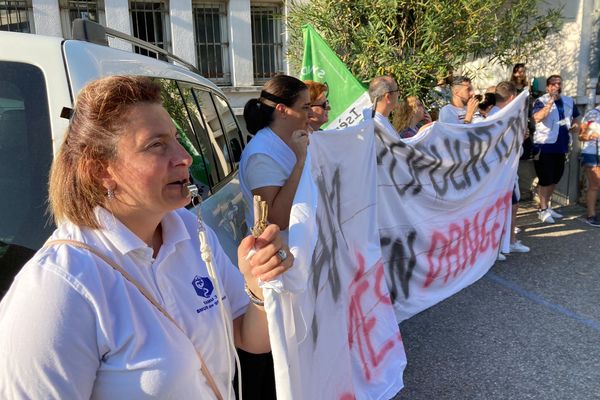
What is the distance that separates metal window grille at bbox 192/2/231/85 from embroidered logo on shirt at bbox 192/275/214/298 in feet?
33.0

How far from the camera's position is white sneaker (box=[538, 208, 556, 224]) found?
23.7 ft

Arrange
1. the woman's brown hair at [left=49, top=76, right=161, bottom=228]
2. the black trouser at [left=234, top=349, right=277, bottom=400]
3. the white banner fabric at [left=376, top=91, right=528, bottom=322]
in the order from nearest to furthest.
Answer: the woman's brown hair at [left=49, top=76, right=161, bottom=228], the black trouser at [left=234, top=349, right=277, bottom=400], the white banner fabric at [left=376, top=91, right=528, bottom=322]

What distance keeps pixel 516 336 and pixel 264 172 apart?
261 centimetres

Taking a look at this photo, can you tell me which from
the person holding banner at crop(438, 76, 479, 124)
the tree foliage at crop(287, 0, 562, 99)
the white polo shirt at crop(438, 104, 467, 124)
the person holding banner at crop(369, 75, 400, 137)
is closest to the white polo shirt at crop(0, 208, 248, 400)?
the person holding banner at crop(369, 75, 400, 137)

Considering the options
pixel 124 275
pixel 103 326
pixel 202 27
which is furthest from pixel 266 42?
A: pixel 103 326

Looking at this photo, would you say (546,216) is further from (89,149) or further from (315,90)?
(89,149)

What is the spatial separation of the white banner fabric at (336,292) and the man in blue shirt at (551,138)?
16.4 ft

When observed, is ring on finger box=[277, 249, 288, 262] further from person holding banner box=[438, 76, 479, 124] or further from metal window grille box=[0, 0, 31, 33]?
metal window grille box=[0, 0, 31, 33]

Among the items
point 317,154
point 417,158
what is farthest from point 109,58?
point 417,158

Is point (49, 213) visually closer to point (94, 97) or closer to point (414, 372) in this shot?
point (94, 97)

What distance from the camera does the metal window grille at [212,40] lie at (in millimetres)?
10797

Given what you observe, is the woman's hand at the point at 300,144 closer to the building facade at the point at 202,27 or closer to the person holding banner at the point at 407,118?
the person holding banner at the point at 407,118

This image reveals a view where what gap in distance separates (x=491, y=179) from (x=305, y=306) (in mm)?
3387

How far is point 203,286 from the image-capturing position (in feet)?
4.59
